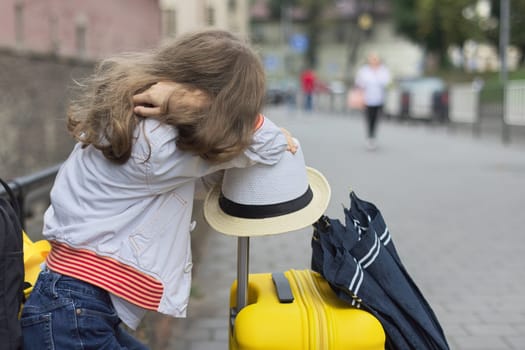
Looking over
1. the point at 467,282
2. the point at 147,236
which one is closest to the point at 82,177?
the point at 147,236

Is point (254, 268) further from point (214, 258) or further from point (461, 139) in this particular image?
point (461, 139)

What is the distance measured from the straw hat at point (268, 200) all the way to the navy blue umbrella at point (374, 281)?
0.10 meters

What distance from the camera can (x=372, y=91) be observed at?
45.2 feet

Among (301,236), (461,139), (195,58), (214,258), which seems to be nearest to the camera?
(195,58)

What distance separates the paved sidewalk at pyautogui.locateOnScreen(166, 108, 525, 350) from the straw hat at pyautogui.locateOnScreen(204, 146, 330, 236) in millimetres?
1897

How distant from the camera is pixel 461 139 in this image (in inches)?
646

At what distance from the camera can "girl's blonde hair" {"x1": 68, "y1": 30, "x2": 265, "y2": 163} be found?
1.93 meters

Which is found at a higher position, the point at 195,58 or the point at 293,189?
the point at 195,58

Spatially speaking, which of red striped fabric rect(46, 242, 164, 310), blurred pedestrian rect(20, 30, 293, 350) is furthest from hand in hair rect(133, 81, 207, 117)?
red striped fabric rect(46, 242, 164, 310)

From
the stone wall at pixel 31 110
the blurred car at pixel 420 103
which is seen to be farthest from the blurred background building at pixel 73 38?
the blurred car at pixel 420 103

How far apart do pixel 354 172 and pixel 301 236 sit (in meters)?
3.95

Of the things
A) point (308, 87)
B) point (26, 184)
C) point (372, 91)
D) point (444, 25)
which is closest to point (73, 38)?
point (372, 91)

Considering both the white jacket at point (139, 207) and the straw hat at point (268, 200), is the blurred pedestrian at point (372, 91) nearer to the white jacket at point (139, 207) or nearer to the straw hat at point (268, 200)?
the straw hat at point (268, 200)

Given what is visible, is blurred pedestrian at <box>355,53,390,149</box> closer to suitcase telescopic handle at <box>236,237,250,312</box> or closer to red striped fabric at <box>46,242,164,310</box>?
suitcase telescopic handle at <box>236,237,250,312</box>
